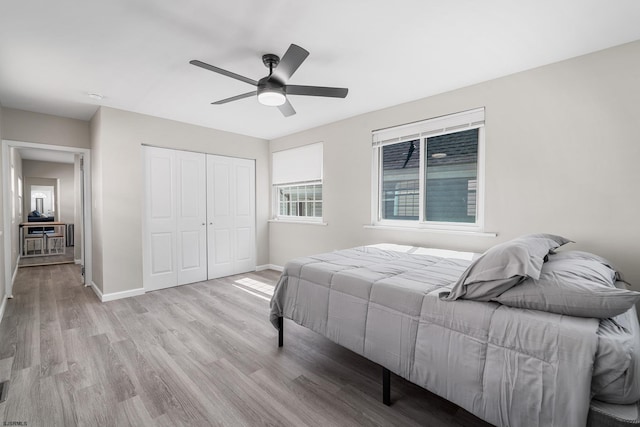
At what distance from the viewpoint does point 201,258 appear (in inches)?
185

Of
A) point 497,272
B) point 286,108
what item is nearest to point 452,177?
point 286,108

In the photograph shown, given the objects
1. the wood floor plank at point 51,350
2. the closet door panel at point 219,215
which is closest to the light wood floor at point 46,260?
the closet door panel at point 219,215

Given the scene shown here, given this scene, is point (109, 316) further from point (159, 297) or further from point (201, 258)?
point (201, 258)

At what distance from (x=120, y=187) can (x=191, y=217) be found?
41.0 inches

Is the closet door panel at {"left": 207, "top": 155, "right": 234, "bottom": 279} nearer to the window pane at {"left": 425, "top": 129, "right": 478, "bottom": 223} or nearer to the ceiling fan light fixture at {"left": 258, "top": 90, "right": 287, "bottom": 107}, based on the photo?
the ceiling fan light fixture at {"left": 258, "top": 90, "right": 287, "bottom": 107}

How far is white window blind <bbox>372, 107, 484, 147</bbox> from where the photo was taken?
3029 millimetres

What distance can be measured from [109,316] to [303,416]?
2.77m

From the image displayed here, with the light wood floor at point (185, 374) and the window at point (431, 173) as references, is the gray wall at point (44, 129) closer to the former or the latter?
the light wood floor at point (185, 374)

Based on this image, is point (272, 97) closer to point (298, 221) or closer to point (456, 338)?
point (456, 338)

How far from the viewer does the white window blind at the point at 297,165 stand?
15.3 feet

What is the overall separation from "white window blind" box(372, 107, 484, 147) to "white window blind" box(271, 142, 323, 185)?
45.0 inches

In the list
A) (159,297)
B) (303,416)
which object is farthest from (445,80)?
(159,297)

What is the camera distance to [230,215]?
504 centimetres

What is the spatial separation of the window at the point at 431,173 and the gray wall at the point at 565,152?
15cm
